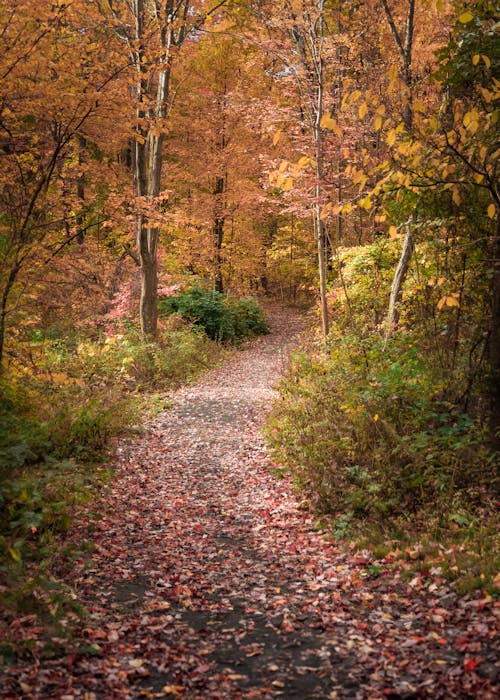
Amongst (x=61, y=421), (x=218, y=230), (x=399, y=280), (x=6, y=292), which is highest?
(x=218, y=230)

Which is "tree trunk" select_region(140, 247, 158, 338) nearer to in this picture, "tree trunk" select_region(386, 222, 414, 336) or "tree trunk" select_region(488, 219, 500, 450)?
"tree trunk" select_region(386, 222, 414, 336)

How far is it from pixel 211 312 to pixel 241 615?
53.5ft

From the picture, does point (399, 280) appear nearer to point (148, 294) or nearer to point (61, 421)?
point (61, 421)

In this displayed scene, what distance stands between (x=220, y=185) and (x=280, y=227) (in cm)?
506

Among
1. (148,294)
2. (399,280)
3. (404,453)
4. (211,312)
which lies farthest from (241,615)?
(211,312)

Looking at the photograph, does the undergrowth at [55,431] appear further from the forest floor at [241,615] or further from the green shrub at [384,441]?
the green shrub at [384,441]

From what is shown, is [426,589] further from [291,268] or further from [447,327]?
[291,268]

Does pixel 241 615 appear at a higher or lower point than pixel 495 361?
lower

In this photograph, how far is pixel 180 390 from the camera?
1348 centimetres

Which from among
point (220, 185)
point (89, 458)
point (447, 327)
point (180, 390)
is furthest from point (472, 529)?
point (220, 185)

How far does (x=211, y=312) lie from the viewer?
20.4 meters

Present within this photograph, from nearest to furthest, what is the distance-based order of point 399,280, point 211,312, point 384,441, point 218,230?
point 384,441
point 399,280
point 211,312
point 218,230

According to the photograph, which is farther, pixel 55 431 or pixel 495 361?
pixel 55 431

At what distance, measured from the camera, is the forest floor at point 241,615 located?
3.44 metres
